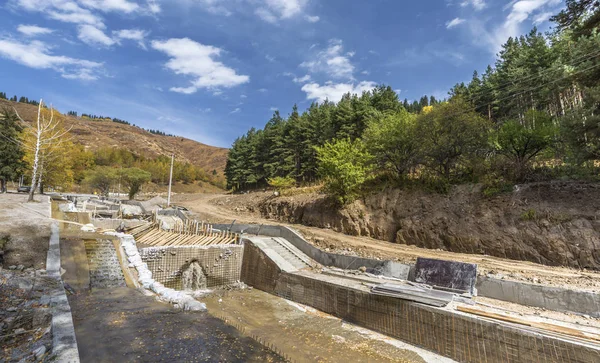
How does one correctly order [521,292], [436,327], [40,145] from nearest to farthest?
[436,327] → [521,292] → [40,145]

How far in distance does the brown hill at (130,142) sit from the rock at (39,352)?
8361cm

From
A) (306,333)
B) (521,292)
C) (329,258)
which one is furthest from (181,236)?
(521,292)

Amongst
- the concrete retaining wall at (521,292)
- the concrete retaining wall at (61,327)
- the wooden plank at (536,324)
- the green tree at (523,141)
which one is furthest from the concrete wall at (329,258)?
the concrete retaining wall at (61,327)

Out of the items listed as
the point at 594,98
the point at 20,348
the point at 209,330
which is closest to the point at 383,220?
the point at 594,98

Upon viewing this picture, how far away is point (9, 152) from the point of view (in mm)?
29328

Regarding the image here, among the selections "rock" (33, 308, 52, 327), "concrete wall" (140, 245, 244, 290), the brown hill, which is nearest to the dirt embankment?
"concrete wall" (140, 245, 244, 290)

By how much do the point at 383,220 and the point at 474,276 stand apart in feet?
26.2

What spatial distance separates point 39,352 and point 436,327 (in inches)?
330

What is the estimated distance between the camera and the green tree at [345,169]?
1840cm

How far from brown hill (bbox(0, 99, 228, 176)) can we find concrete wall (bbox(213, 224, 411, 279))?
71.6m

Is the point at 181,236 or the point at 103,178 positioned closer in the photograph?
the point at 181,236

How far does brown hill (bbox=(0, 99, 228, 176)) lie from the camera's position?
112 metres

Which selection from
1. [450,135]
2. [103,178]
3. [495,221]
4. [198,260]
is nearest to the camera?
[495,221]

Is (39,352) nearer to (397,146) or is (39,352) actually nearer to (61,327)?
(61,327)
